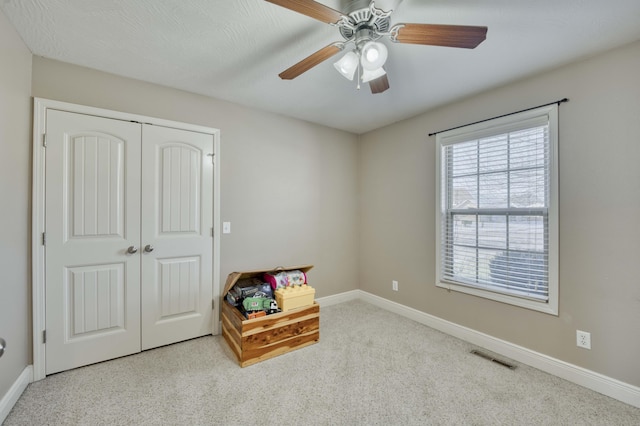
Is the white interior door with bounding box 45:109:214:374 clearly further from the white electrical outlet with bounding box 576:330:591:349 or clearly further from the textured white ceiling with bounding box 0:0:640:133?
the white electrical outlet with bounding box 576:330:591:349

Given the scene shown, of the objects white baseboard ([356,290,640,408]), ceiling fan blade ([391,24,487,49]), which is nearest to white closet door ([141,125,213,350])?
ceiling fan blade ([391,24,487,49])

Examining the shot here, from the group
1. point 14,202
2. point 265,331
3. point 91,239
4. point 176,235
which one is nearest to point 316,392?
point 265,331

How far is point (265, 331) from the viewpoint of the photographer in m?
2.27

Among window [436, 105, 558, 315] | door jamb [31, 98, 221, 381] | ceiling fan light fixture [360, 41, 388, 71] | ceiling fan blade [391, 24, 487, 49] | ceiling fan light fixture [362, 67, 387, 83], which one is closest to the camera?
ceiling fan blade [391, 24, 487, 49]

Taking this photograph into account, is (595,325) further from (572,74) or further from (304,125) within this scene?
(304,125)

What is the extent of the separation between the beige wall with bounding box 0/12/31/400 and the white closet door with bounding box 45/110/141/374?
0.39 ft

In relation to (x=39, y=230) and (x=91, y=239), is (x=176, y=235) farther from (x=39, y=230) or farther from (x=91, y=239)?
(x=39, y=230)

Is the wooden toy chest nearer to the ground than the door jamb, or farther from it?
nearer to the ground

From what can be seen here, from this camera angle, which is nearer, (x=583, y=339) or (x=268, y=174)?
(x=583, y=339)

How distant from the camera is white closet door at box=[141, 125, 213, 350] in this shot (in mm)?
2396

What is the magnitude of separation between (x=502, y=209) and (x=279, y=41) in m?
2.31

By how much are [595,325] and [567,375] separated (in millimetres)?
446

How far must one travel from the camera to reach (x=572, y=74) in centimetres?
204

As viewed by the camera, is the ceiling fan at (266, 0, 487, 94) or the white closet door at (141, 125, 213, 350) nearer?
the ceiling fan at (266, 0, 487, 94)
